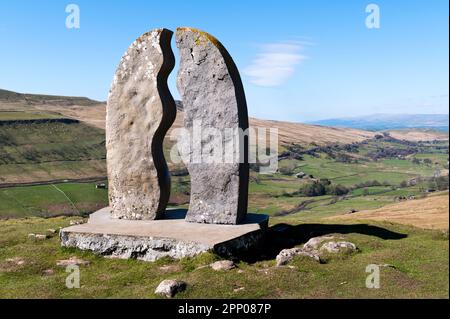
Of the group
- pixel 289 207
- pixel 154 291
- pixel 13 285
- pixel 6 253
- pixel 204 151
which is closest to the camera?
pixel 154 291

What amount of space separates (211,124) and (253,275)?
6881 mm

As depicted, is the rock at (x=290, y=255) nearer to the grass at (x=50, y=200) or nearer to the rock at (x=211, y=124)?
the rock at (x=211, y=124)

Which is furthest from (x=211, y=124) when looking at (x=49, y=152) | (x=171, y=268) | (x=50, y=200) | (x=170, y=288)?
(x=49, y=152)

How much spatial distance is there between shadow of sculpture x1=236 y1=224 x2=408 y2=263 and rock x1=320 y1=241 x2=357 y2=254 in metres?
1.90

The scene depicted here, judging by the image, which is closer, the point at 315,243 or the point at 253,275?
the point at 253,275

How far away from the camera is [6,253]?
680 inches

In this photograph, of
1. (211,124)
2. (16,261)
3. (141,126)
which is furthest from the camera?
(141,126)

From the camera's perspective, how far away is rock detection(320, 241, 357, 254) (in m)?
15.9

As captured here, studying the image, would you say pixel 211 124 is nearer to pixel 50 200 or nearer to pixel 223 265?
pixel 223 265

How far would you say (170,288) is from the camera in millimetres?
12031

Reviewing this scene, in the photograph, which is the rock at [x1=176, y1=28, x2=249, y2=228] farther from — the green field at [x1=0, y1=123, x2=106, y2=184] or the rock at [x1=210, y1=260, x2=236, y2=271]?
the green field at [x1=0, y1=123, x2=106, y2=184]

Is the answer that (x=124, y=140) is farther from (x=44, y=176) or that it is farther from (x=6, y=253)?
(x=44, y=176)

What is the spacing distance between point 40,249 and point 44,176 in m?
68.2
